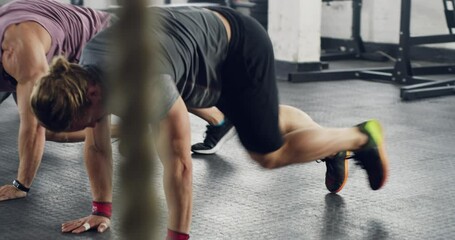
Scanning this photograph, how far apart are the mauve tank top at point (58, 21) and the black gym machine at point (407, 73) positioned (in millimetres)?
2830

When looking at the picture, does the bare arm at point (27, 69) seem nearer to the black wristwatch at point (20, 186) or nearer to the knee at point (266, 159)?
the black wristwatch at point (20, 186)

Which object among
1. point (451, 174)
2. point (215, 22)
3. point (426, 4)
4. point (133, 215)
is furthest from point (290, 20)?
point (133, 215)

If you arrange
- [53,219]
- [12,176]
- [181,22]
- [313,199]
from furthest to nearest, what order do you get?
1. [12,176]
2. [313,199]
3. [53,219]
4. [181,22]

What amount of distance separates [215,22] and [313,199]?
91 cm

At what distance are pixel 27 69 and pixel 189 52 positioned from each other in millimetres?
733

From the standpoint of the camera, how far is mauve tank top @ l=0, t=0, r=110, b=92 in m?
2.70

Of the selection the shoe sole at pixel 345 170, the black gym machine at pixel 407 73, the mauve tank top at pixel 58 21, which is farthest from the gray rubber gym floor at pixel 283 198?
the black gym machine at pixel 407 73

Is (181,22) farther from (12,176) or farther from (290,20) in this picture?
(290,20)

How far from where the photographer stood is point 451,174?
10.4 feet

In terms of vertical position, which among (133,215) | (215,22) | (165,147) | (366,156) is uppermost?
(133,215)

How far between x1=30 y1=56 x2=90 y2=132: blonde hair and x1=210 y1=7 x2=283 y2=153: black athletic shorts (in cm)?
51

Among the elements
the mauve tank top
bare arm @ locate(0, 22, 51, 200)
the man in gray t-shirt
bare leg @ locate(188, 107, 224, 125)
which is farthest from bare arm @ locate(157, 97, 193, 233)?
bare leg @ locate(188, 107, 224, 125)

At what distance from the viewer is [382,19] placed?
746 cm

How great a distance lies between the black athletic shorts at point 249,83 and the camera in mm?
2217
